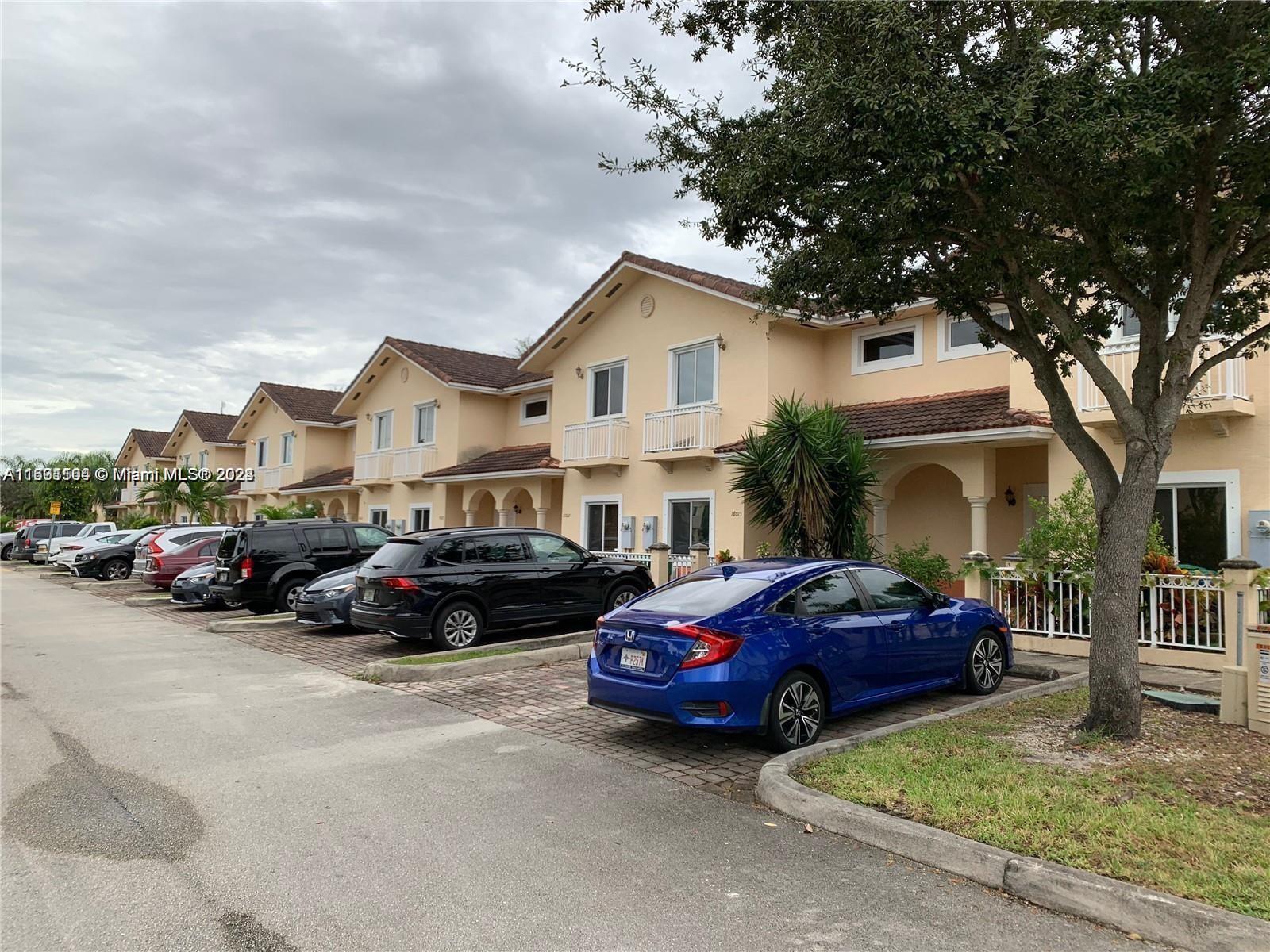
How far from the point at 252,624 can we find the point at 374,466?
13.7 m

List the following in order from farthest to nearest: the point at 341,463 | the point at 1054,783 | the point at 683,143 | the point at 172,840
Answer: the point at 341,463, the point at 683,143, the point at 1054,783, the point at 172,840

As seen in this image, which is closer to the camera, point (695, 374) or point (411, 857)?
point (411, 857)

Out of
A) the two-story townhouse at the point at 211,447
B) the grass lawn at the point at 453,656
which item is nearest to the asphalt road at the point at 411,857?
the grass lawn at the point at 453,656

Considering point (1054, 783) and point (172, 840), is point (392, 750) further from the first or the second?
point (1054, 783)

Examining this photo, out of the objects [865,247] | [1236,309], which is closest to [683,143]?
[865,247]

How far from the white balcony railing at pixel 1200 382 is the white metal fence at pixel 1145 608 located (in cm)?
236

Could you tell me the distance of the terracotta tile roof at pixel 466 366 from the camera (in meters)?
26.0

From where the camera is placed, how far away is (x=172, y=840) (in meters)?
5.05

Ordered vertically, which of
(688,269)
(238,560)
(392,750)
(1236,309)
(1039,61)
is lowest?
(392,750)

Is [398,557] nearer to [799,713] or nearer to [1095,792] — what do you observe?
[799,713]

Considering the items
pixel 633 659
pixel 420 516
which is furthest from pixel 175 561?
pixel 633 659

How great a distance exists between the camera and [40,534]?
40.9 m

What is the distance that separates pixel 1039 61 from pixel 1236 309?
3391 mm

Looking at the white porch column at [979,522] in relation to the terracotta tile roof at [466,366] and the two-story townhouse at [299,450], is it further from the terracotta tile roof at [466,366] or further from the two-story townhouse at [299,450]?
the two-story townhouse at [299,450]
